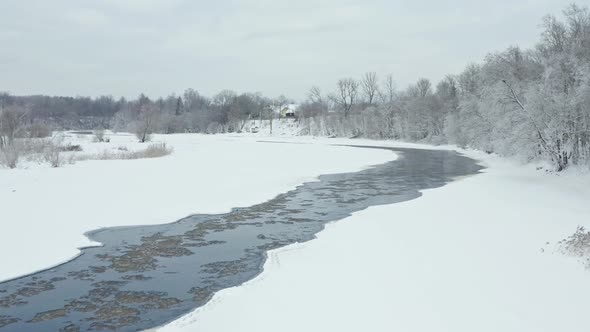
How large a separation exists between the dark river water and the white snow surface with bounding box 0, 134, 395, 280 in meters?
0.93

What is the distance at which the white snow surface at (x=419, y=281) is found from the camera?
309 inches

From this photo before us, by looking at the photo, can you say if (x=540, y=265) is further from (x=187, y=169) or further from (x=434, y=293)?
(x=187, y=169)

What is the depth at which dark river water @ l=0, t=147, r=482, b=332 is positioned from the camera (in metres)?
8.53

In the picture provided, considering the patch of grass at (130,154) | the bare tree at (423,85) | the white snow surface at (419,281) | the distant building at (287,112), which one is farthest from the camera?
the distant building at (287,112)

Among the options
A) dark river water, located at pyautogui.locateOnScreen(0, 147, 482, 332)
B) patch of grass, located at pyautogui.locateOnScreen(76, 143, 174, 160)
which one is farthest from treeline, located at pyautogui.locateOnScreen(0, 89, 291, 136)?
dark river water, located at pyautogui.locateOnScreen(0, 147, 482, 332)

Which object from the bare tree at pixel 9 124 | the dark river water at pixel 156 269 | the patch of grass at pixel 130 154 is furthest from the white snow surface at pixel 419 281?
the bare tree at pixel 9 124

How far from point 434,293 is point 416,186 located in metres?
17.9

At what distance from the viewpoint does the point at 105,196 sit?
68.7ft

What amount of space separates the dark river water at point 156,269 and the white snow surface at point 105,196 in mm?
932

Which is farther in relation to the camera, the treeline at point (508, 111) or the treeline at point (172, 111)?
the treeline at point (172, 111)

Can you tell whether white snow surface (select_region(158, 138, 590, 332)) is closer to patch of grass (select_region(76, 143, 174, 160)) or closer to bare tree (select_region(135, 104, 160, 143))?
patch of grass (select_region(76, 143, 174, 160))

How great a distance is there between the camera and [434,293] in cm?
899

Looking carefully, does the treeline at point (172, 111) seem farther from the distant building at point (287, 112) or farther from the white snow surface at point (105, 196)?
the white snow surface at point (105, 196)

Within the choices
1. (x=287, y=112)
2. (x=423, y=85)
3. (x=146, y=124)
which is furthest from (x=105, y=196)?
(x=287, y=112)
